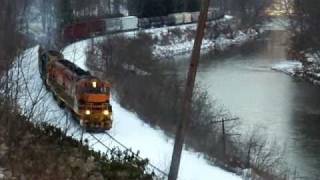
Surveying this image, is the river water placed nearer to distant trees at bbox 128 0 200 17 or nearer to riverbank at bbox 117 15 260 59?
riverbank at bbox 117 15 260 59

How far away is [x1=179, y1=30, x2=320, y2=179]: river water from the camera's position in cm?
2741

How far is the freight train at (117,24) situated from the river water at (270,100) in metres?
10.8

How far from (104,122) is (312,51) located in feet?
121

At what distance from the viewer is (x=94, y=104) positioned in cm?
2256

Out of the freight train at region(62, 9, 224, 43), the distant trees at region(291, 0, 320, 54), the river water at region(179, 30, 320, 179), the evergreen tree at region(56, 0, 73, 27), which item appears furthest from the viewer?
the freight train at region(62, 9, 224, 43)

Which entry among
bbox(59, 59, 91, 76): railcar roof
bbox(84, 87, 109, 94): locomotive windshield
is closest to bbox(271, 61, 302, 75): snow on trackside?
bbox(59, 59, 91, 76): railcar roof

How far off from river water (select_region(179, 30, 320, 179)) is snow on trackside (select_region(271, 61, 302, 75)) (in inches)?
28.8

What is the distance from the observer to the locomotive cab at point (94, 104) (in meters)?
21.9

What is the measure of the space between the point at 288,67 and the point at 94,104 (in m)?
33.4

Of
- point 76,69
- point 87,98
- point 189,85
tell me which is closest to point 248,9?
point 76,69

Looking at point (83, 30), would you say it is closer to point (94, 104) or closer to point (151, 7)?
point (151, 7)

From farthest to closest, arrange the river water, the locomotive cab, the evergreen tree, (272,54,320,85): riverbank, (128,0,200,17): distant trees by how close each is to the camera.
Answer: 1. (128,0,200,17): distant trees
2. the evergreen tree
3. (272,54,320,85): riverbank
4. the river water
5. the locomotive cab

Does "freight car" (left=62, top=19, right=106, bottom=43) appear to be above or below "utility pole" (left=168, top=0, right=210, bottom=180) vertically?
below

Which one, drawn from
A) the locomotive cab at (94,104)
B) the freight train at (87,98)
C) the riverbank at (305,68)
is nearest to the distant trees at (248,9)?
the riverbank at (305,68)
